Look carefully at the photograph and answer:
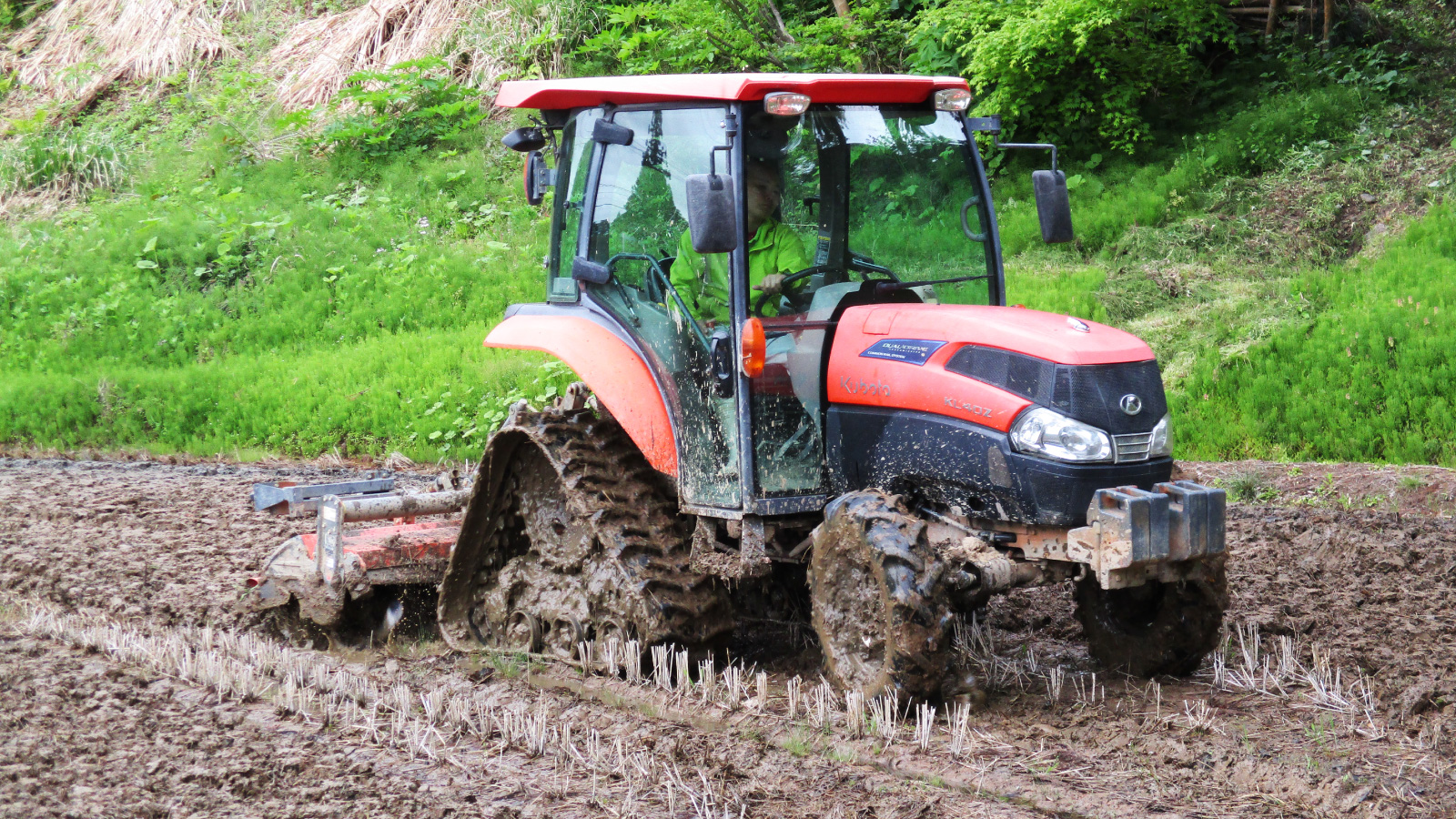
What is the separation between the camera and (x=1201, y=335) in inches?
405

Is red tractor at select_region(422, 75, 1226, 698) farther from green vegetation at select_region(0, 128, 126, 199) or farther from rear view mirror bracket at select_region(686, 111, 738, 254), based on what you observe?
green vegetation at select_region(0, 128, 126, 199)

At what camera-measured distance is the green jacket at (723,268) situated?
16.1ft

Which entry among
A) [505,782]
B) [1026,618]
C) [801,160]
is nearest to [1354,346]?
[1026,618]

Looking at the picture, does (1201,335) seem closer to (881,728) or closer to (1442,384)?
(1442,384)

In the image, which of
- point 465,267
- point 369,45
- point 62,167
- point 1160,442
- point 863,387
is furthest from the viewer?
point 369,45

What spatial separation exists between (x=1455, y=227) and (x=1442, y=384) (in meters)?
2.55

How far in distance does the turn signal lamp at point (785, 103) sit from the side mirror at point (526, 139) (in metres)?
1.39

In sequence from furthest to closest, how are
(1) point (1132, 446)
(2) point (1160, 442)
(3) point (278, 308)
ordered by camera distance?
(3) point (278, 308), (2) point (1160, 442), (1) point (1132, 446)

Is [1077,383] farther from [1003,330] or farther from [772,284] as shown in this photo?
[772,284]

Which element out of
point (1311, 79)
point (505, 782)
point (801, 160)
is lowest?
point (505, 782)

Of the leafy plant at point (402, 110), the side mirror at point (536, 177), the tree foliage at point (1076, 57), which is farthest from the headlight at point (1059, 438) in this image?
the leafy plant at point (402, 110)

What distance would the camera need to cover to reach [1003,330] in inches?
180

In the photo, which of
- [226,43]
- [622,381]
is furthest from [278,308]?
[622,381]

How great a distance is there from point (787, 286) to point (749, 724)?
1.65 meters
